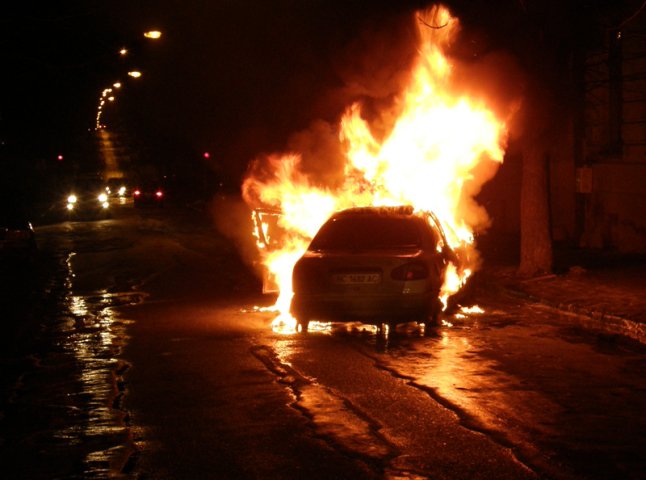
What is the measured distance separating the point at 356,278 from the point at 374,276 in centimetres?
22

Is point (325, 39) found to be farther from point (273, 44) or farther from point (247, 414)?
point (247, 414)

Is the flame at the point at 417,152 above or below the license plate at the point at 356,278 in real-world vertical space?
above

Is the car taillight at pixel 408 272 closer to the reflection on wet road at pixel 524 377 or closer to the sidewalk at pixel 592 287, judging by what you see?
the reflection on wet road at pixel 524 377

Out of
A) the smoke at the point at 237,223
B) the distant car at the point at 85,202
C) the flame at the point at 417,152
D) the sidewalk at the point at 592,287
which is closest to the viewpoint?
the sidewalk at the point at 592,287

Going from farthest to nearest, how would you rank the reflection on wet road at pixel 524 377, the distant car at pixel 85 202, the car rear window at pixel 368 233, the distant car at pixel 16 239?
the distant car at pixel 85 202
the distant car at pixel 16 239
the car rear window at pixel 368 233
the reflection on wet road at pixel 524 377

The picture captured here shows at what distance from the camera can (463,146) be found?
57.0 feet

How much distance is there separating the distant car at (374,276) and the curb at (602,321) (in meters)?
2.41

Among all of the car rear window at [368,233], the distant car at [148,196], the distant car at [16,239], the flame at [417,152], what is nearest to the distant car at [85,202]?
the distant car at [148,196]

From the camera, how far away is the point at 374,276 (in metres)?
10.6

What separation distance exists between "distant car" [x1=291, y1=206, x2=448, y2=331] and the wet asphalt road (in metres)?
0.34

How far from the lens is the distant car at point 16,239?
70.7ft

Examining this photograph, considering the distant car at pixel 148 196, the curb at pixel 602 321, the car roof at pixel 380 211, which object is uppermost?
the distant car at pixel 148 196

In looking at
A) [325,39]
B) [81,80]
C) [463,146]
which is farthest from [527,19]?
[81,80]

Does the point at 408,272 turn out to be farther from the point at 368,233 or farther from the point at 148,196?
the point at 148,196
